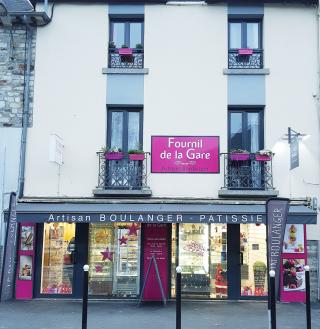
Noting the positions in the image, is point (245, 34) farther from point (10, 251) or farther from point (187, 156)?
point (10, 251)

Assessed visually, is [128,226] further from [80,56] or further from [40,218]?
[80,56]

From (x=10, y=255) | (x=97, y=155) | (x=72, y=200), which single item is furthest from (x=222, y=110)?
(x=10, y=255)

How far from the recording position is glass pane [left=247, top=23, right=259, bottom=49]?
13180 mm

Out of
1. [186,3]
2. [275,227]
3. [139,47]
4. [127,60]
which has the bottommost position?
[275,227]

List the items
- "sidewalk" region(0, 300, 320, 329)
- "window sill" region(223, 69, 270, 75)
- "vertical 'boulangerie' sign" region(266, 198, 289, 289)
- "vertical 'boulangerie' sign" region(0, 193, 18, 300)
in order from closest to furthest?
"vertical 'boulangerie' sign" region(266, 198, 289, 289) < "sidewalk" region(0, 300, 320, 329) < "vertical 'boulangerie' sign" region(0, 193, 18, 300) < "window sill" region(223, 69, 270, 75)

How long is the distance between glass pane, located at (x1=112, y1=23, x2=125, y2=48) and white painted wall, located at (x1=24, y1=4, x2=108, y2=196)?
1.21ft

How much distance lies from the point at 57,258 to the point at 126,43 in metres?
6.12

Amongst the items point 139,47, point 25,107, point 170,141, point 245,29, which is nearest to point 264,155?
point 170,141

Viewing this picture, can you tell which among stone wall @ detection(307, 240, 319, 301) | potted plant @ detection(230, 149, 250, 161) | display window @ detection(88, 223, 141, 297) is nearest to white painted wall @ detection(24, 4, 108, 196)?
display window @ detection(88, 223, 141, 297)

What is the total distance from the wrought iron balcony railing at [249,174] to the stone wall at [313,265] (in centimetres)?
190

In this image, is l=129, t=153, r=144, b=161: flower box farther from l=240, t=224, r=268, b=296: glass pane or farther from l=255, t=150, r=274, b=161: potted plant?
l=240, t=224, r=268, b=296: glass pane

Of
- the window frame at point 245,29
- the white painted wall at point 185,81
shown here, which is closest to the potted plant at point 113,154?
the white painted wall at point 185,81

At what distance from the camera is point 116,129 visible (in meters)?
12.9

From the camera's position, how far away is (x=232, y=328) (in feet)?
30.4
